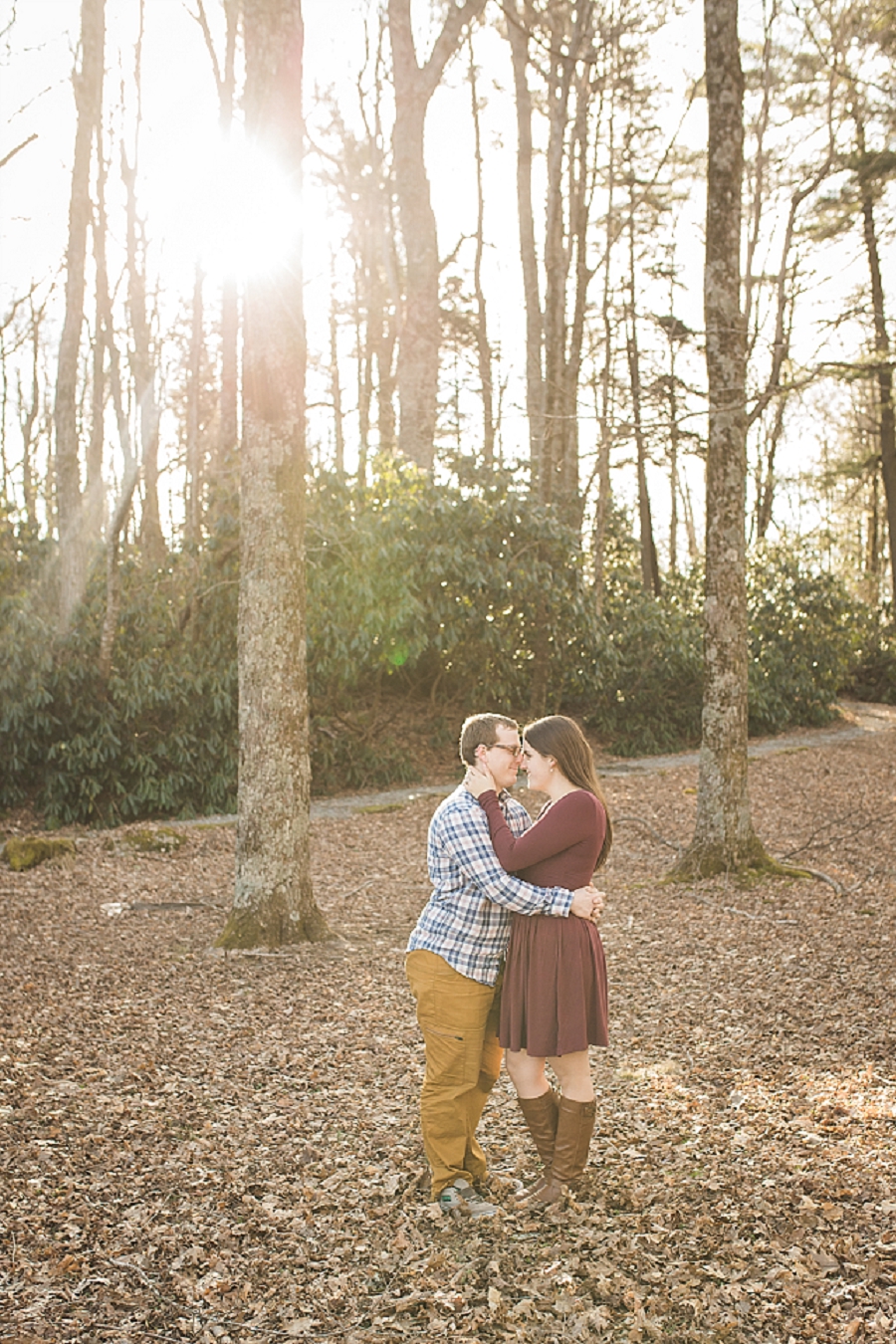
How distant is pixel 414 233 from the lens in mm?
15844

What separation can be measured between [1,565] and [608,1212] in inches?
449

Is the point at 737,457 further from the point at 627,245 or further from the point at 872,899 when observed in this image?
the point at 627,245

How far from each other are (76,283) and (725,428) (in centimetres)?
915

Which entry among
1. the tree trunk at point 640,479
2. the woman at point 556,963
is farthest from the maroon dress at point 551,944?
the tree trunk at point 640,479

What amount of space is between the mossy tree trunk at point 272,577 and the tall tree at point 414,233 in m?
8.80

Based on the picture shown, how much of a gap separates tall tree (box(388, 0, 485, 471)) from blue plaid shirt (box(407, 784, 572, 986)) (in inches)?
500

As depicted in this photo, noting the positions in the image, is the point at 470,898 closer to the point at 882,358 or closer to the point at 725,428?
the point at 725,428

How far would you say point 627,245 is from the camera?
2300 centimetres

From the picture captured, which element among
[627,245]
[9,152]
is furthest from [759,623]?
[9,152]

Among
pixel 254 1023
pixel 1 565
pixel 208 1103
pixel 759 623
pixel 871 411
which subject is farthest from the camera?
pixel 871 411

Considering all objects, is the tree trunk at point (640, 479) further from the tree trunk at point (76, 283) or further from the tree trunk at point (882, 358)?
the tree trunk at point (76, 283)

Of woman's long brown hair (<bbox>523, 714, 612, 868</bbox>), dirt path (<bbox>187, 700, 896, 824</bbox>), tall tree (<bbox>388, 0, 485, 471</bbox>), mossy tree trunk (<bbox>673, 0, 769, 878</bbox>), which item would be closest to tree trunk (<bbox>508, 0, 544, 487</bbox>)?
tall tree (<bbox>388, 0, 485, 471</bbox>)

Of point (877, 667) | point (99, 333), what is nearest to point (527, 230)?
point (99, 333)

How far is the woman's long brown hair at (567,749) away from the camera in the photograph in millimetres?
3430
